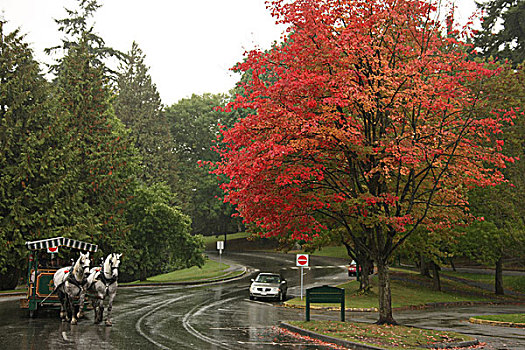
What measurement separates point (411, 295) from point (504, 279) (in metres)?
17.7

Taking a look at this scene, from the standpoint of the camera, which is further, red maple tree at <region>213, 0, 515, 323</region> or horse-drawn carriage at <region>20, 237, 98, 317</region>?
horse-drawn carriage at <region>20, 237, 98, 317</region>

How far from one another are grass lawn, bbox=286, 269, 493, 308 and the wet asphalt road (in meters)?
3.63

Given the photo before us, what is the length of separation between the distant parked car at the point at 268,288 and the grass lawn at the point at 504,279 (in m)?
23.3

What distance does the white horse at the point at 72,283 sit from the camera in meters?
17.1

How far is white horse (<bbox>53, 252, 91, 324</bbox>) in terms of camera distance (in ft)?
56.0

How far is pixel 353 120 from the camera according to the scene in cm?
1762

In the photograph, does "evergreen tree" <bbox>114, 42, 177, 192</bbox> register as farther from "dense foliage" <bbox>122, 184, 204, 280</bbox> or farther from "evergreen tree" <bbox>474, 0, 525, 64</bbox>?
"evergreen tree" <bbox>474, 0, 525, 64</bbox>

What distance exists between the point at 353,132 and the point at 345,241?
1841cm

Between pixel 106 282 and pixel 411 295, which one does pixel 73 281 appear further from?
pixel 411 295

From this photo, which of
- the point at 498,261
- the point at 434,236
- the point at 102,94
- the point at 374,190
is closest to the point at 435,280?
the point at 498,261

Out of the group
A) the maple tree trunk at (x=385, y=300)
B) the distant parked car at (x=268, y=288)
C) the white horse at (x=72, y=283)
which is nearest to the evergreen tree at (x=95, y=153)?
the distant parked car at (x=268, y=288)

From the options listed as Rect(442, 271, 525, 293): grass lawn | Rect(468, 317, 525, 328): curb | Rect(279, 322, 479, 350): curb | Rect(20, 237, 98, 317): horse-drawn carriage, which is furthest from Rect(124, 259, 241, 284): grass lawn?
Rect(279, 322, 479, 350): curb

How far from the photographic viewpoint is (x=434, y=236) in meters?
28.3

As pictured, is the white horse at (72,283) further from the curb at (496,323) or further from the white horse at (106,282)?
the curb at (496,323)
